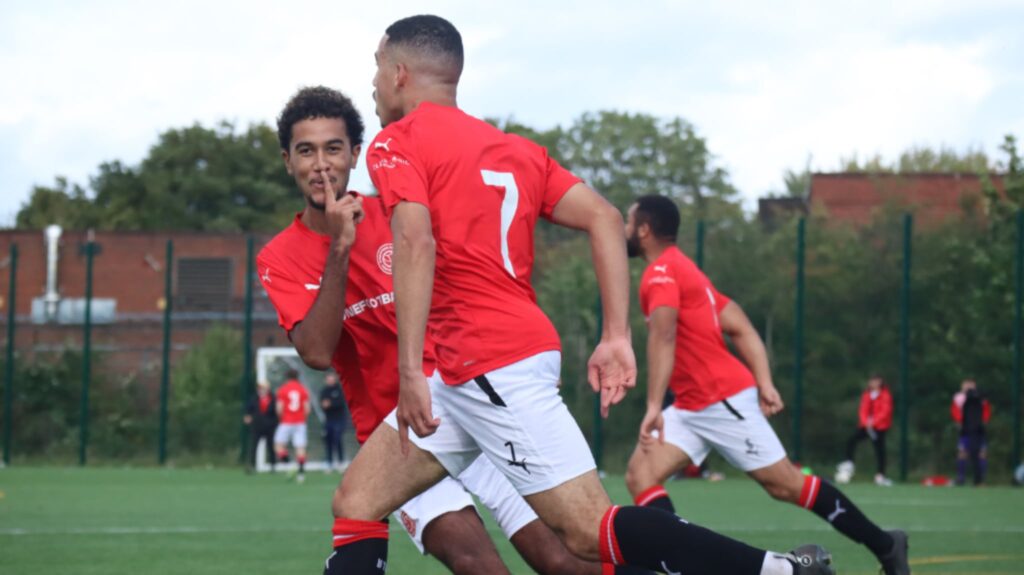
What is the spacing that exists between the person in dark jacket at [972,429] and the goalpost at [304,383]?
1080 centimetres

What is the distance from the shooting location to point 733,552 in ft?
14.4

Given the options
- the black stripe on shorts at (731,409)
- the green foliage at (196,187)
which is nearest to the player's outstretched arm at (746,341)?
the black stripe on shorts at (731,409)

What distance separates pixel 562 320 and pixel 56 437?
932 centimetres

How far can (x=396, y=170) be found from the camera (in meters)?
4.47

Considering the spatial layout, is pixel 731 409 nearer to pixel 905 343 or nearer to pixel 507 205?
pixel 507 205

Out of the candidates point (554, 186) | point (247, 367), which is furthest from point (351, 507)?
point (247, 367)

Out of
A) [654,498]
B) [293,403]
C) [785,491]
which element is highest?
[785,491]

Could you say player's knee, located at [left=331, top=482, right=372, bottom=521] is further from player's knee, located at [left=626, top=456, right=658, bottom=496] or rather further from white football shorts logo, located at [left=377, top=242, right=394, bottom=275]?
player's knee, located at [left=626, top=456, right=658, bottom=496]

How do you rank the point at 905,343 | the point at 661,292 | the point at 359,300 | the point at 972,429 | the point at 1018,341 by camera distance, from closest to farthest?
the point at 359,300 → the point at 661,292 → the point at 972,429 → the point at 1018,341 → the point at 905,343

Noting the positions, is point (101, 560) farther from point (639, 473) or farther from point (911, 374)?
point (911, 374)

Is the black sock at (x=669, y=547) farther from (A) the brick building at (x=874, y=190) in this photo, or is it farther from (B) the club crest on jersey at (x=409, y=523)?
(A) the brick building at (x=874, y=190)

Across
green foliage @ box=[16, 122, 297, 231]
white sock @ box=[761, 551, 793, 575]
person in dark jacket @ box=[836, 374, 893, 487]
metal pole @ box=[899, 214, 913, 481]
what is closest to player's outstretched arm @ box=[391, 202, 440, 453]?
white sock @ box=[761, 551, 793, 575]

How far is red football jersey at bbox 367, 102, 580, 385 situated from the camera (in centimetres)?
454

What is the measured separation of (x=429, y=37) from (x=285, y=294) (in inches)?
46.3
